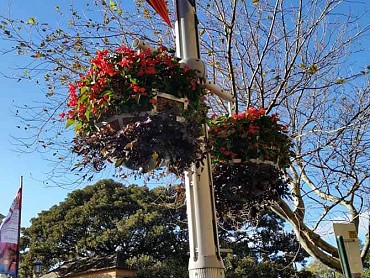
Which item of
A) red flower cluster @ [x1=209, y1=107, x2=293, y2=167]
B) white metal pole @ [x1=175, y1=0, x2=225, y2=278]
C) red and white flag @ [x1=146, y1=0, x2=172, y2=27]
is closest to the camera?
white metal pole @ [x1=175, y1=0, x2=225, y2=278]

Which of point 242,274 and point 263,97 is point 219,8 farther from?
point 242,274

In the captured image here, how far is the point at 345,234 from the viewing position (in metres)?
2.80

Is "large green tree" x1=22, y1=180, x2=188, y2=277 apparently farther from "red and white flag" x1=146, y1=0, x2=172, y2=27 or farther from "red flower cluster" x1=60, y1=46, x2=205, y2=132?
"red flower cluster" x1=60, y1=46, x2=205, y2=132

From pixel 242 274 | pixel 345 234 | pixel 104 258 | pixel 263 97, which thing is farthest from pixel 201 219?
pixel 104 258

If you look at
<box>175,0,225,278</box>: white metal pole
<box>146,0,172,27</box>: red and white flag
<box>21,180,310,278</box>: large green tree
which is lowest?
<box>175,0,225,278</box>: white metal pole

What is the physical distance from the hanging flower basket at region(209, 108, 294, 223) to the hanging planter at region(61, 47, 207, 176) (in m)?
0.39

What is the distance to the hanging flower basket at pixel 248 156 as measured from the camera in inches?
89.2

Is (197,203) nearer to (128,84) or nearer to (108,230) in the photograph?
(128,84)

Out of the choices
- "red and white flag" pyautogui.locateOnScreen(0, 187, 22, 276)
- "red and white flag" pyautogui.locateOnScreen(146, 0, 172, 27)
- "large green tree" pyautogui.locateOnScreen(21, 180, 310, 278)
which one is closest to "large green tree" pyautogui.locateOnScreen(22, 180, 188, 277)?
"large green tree" pyautogui.locateOnScreen(21, 180, 310, 278)

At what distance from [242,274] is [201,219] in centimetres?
1134

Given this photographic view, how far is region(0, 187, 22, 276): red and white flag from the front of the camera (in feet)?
24.6

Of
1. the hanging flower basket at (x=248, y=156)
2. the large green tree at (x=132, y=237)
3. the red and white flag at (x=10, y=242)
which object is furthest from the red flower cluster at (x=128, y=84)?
the large green tree at (x=132, y=237)

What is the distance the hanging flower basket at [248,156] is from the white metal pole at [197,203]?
0.99 feet

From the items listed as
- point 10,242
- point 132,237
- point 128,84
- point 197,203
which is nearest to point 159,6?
point 128,84
